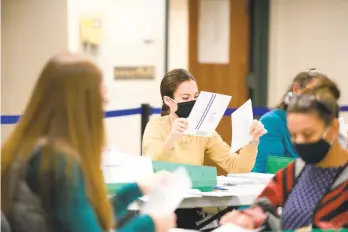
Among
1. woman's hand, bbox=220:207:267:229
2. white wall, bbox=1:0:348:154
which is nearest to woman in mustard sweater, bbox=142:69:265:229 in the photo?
woman's hand, bbox=220:207:267:229

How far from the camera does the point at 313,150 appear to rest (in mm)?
2682

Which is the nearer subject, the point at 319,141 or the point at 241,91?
the point at 319,141

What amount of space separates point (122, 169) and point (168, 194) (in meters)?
0.97

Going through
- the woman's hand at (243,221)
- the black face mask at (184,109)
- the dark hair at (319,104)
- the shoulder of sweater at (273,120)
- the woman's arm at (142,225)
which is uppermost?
the dark hair at (319,104)

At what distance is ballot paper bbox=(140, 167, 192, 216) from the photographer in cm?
248

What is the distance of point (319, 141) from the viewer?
2.67m

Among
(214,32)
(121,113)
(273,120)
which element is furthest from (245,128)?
(214,32)

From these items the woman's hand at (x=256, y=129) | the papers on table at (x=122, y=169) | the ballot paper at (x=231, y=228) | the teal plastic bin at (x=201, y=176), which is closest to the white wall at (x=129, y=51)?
the woman's hand at (x=256, y=129)

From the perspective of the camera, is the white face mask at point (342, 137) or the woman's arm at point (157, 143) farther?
the woman's arm at point (157, 143)

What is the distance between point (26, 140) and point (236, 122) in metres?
1.79

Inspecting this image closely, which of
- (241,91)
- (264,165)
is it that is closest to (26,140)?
(264,165)

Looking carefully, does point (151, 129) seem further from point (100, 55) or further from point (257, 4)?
point (257, 4)

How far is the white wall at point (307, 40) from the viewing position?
843 cm

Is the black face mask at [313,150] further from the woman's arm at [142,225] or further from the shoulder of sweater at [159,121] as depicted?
the shoulder of sweater at [159,121]
